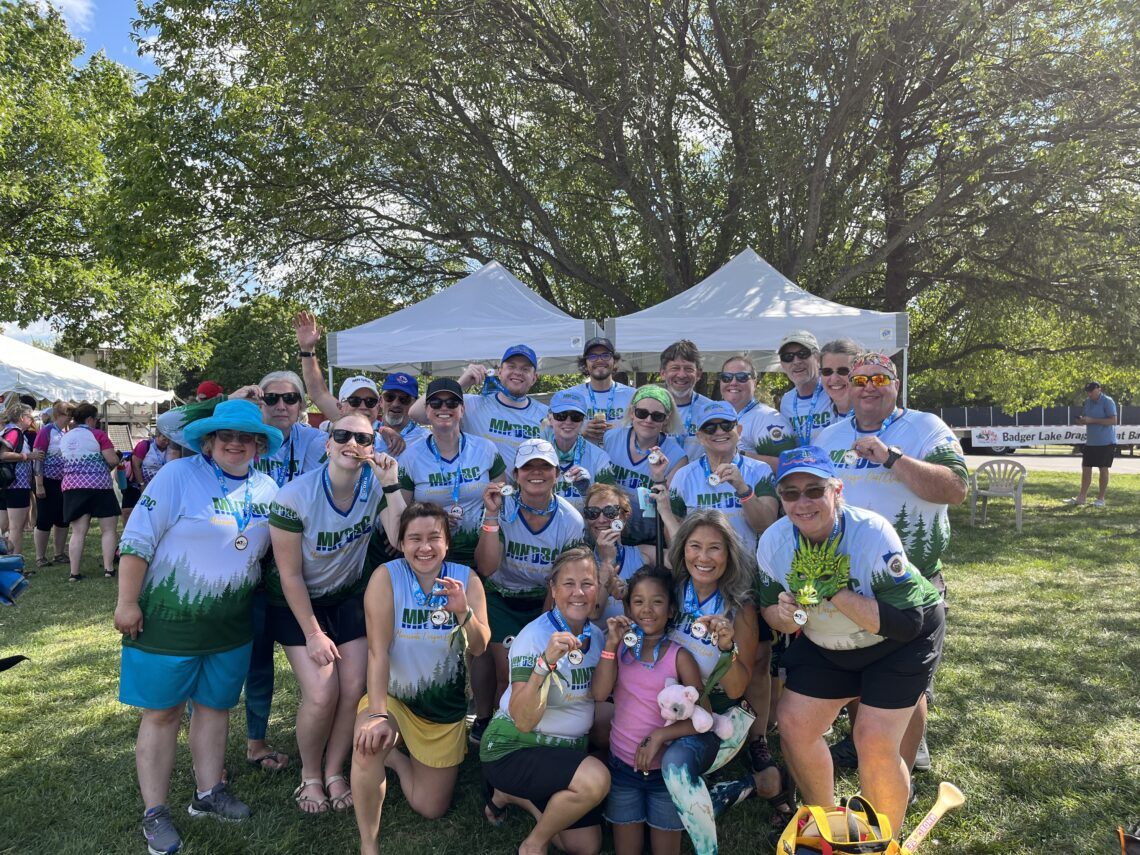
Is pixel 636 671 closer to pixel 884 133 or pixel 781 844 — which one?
pixel 781 844

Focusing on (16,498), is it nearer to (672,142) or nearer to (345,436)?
(345,436)

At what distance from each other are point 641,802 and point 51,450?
9.45 m

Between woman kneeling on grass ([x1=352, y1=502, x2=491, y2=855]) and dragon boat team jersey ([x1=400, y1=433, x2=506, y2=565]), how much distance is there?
371mm

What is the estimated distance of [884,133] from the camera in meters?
10.5

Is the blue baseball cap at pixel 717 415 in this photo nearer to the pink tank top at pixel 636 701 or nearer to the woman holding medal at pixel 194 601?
the pink tank top at pixel 636 701

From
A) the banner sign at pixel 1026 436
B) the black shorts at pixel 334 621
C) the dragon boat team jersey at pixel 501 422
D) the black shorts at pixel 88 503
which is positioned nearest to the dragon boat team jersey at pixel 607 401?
the dragon boat team jersey at pixel 501 422

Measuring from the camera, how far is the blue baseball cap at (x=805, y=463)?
2518mm

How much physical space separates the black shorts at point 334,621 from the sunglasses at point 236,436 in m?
0.88

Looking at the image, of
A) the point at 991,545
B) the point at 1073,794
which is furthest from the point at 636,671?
the point at 991,545

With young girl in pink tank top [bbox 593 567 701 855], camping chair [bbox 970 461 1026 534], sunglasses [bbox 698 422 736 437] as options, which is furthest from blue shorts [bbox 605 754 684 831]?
camping chair [bbox 970 461 1026 534]

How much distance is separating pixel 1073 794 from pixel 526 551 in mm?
2838

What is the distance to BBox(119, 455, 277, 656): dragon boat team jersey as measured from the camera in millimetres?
3039

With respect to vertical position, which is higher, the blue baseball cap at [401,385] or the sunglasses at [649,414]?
→ the blue baseball cap at [401,385]

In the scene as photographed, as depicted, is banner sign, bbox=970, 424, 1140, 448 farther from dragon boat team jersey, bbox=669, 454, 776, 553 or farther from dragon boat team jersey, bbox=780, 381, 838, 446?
dragon boat team jersey, bbox=669, 454, 776, 553
